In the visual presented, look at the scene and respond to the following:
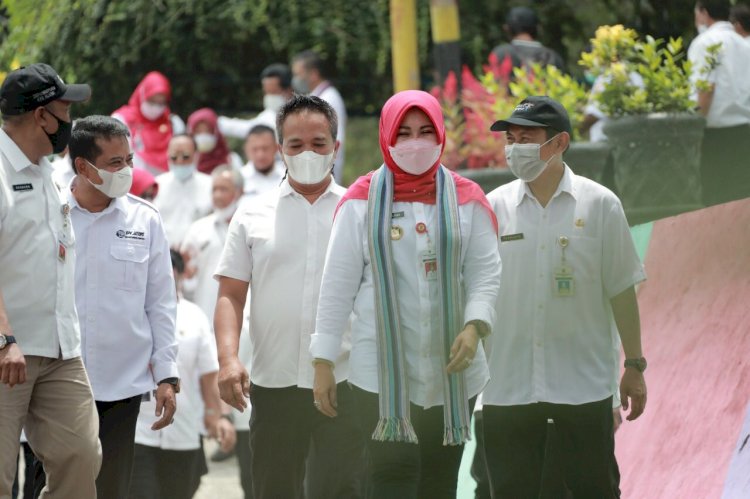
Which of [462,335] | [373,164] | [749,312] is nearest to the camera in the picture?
[462,335]

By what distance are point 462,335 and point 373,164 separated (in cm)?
1265

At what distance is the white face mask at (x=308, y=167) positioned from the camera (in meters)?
6.87

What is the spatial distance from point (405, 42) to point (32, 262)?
6.81 m

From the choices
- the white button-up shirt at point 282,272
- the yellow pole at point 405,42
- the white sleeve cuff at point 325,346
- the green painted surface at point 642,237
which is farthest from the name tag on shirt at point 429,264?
the yellow pole at point 405,42

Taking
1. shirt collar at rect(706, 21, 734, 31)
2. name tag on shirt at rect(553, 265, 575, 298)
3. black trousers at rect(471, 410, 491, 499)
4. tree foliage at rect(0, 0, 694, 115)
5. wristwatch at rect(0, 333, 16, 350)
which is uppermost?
tree foliage at rect(0, 0, 694, 115)

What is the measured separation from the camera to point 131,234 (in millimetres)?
7207

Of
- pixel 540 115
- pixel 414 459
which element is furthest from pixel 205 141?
pixel 414 459

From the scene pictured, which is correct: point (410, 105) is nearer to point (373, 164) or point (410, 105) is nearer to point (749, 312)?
point (749, 312)

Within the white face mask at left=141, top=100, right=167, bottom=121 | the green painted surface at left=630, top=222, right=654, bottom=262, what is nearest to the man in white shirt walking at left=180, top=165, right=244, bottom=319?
the white face mask at left=141, top=100, right=167, bottom=121

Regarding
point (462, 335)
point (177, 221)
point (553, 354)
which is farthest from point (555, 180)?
point (177, 221)

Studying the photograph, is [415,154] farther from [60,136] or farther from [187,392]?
[187,392]

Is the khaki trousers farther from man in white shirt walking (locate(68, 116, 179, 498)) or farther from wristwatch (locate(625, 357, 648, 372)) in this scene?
wristwatch (locate(625, 357, 648, 372))

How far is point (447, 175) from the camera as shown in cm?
627

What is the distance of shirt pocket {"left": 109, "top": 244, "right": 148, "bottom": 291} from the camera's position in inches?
281
